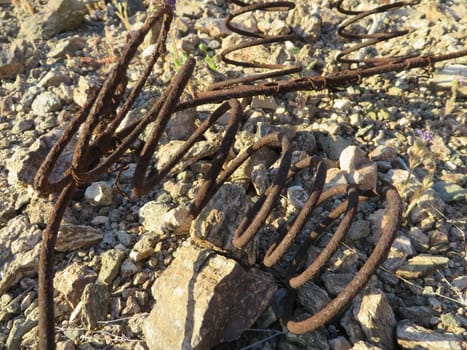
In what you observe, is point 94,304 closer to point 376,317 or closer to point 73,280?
point 73,280

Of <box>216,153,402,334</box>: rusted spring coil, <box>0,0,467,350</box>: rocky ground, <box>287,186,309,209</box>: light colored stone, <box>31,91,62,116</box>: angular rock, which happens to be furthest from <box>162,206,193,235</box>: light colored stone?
<box>31,91,62,116</box>: angular rock

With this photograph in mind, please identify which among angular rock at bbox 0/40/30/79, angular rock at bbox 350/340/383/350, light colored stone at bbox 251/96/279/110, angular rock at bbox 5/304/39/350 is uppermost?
angular rock at bbox 0/40/30/79

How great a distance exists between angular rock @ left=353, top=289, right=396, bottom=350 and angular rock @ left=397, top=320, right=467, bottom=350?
1.9 inches

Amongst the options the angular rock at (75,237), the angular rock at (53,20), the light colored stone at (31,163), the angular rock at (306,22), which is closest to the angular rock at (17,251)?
the angular rock at (75,237)

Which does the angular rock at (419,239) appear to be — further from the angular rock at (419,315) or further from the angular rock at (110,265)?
the angular rock at (110,265)

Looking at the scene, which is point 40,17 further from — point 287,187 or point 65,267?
point 287,187

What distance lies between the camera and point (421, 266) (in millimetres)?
1895

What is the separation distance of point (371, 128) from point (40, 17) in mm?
3618

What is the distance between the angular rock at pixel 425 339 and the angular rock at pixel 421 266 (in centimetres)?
29

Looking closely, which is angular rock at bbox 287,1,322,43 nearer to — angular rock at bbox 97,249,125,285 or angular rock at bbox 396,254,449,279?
angular rock at bbox 396,254,449,279

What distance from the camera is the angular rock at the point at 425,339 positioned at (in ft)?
5.21

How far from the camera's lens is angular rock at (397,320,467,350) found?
159 cm

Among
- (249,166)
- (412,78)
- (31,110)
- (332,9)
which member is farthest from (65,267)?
(332,9)

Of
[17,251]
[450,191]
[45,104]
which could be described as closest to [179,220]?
[17,251]
